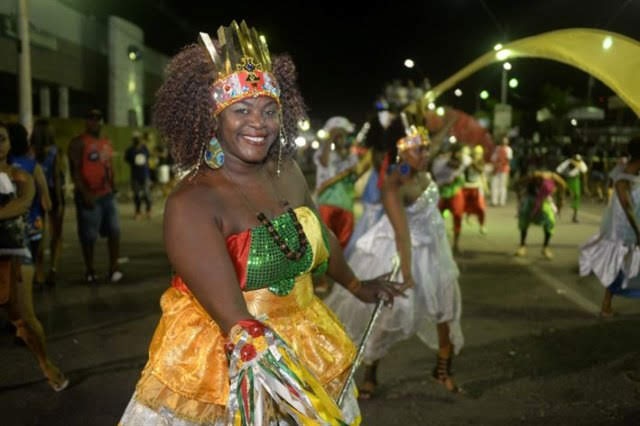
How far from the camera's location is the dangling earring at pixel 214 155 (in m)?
2.55

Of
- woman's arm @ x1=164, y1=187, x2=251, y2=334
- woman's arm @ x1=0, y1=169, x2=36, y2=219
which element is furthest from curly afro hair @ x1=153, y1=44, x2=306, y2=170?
woman's arm @ x1=0, y1=169, x2=36, y2=219

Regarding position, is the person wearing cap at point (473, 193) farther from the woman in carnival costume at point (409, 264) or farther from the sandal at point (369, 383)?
the sandal at point (369, 383)

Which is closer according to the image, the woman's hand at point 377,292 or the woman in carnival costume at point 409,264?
the woman's hand at point 377,292

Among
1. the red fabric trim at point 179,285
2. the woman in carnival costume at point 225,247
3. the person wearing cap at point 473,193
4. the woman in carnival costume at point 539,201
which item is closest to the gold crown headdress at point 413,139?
the woman in carnival costume at point 225,247

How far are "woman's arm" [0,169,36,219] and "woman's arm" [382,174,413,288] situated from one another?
252cm

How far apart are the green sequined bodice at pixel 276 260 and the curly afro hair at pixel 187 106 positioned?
0.38 m

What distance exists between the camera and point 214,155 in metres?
2.55

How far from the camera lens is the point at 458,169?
11.5 m

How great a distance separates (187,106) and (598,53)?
2.08 meters

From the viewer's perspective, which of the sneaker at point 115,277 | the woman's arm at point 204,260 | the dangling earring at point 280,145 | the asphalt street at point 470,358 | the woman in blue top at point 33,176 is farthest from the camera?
the sneaker at point 115,277

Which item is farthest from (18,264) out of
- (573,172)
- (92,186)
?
(573,172)

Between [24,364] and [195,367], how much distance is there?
3.78 meters

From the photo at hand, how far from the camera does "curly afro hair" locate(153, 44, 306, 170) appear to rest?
2.53 metres

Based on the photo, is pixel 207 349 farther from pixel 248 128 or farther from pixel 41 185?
pixel 41 185
